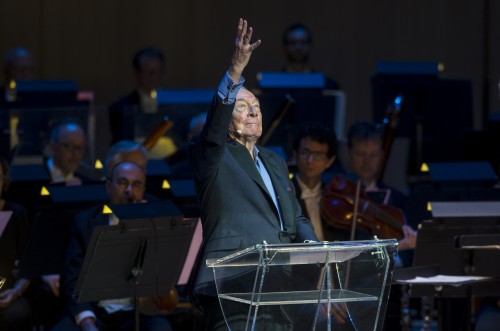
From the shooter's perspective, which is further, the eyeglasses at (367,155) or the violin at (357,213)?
the eyeglasses at (367,155)

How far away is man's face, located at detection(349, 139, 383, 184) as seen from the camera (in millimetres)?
5977

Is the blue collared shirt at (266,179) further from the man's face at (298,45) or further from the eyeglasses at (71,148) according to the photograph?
the man's face at (298,45)

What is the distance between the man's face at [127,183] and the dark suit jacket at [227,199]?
1530 mm

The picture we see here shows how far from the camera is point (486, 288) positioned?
16.1 feet

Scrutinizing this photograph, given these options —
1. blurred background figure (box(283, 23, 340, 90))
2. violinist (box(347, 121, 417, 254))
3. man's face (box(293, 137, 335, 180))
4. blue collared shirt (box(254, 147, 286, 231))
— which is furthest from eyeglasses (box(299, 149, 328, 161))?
blurred background figure (box(283, 23, 340, 90))


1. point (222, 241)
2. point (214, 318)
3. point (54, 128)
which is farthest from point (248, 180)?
point (54, 128)

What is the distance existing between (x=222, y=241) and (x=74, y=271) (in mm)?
1556

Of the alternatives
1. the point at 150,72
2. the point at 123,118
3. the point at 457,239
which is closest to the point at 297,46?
the point at 150,72

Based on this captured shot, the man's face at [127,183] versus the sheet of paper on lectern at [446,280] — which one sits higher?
the man's face at [127,183]

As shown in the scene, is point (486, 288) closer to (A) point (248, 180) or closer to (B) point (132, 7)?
(A) point (248, 180)

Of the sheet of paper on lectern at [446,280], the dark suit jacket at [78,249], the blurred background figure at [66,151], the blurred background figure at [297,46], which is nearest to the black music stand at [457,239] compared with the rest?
the sheet of paper on lectern at [446,280]

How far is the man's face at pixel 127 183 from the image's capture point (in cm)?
517

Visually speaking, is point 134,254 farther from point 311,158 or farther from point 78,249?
point 311,158

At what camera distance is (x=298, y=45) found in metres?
7.68
